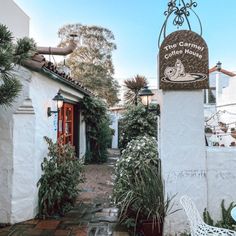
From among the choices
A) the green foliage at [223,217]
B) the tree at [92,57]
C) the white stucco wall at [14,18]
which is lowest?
the green foliage at [223,217]

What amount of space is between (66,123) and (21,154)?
4.76 m

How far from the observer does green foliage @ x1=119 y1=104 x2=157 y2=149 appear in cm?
1151

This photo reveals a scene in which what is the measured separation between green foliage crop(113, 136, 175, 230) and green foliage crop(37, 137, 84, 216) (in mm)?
1149

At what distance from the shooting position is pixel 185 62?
180 inches

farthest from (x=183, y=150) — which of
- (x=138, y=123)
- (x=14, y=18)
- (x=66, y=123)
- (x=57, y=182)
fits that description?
(x=14, y=18)

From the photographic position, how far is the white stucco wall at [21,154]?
5414 mm

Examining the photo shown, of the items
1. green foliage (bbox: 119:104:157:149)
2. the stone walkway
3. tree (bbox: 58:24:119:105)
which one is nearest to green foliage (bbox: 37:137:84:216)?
the stone walkway

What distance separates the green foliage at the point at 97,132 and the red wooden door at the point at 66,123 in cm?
121

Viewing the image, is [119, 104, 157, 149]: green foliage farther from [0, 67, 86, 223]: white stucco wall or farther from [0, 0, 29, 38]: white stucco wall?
[0, 67, 86, 223]: white stucco wall

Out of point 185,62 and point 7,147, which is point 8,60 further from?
point 185,62

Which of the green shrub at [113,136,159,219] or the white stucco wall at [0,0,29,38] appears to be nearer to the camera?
the green shrub at [113,136,159,219]

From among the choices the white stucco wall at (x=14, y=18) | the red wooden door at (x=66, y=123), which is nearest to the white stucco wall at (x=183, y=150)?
the red wooden door at (x=66, y=123)

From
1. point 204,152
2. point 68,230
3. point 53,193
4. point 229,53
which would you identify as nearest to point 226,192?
point 204,152

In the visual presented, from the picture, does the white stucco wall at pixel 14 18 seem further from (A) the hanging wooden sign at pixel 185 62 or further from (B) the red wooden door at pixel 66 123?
(A) the hanging wooden sign at pixel 185 62
